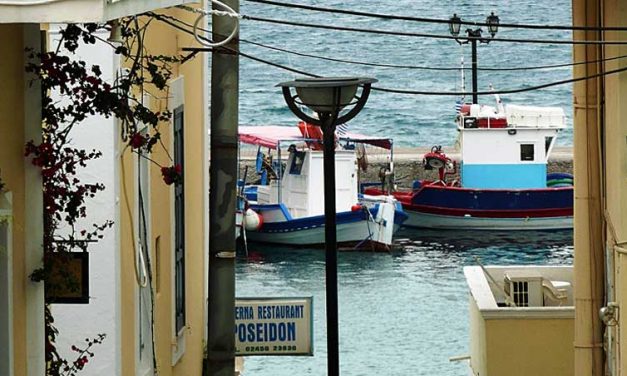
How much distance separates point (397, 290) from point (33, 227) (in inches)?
1037

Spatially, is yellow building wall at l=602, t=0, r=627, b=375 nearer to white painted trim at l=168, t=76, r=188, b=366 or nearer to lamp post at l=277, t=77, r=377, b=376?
lamp post at l=277, t=77, r=377, b=376

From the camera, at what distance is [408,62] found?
293 ft

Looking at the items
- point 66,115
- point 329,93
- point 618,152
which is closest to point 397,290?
point 618,152

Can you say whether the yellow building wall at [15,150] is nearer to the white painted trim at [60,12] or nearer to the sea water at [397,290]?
the white painted trim at [60,12]

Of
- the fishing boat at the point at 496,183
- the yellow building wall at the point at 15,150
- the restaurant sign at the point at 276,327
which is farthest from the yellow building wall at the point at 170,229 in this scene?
the fishing boat at the point at 496,183

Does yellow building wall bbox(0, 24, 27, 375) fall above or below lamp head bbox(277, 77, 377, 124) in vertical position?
below

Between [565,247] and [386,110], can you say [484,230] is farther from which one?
[386,110]

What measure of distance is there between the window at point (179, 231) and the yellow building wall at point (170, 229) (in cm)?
23

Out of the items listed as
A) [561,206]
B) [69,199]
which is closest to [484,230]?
[561,206]

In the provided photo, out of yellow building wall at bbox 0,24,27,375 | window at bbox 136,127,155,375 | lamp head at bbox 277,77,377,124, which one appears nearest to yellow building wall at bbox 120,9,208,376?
window at bbox 136,127,155,375

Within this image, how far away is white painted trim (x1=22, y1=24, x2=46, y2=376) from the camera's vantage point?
661 centimetres

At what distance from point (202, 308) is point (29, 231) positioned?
7.93m

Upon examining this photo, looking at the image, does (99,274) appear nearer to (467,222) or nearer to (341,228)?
(341,228)

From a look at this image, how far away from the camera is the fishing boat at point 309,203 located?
1513 inches
